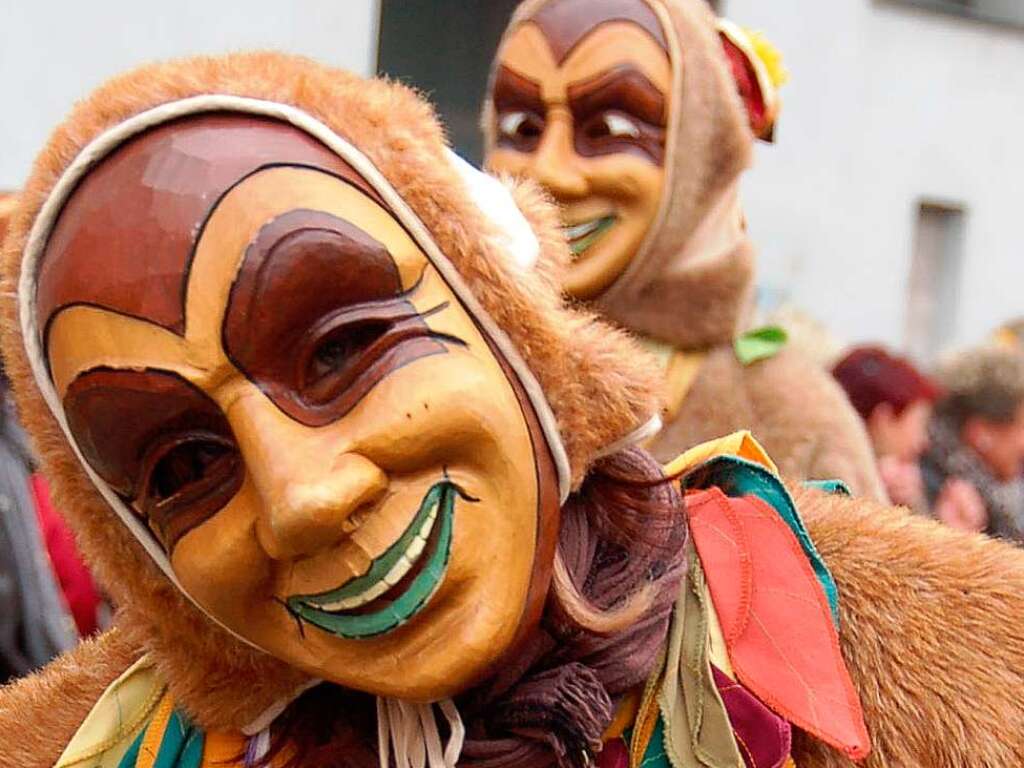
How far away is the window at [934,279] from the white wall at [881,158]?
6 cm

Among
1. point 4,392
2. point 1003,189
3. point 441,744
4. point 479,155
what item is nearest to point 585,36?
point 4,392

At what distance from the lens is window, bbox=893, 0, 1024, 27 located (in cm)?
837

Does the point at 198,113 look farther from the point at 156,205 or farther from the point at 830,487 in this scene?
the point at 830,487

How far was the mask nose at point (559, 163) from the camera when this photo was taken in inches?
100

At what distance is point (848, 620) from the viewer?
1.41 meters

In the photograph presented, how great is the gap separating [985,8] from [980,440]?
5.40m

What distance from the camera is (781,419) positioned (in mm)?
2701

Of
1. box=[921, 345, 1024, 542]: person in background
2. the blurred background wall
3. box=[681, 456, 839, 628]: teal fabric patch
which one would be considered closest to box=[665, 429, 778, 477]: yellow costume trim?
box=[681, 456, 839, 628]: teal fabric patch

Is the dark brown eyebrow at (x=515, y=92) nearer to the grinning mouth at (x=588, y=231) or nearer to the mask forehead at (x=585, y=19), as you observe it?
the mask forehead at (x=585, y=19)

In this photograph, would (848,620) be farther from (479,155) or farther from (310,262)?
(479,155)

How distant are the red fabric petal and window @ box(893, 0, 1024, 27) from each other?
7173 millimetres

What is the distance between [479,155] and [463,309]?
4.17 metres

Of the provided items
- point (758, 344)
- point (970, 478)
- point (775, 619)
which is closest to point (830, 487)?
point (775, 619)

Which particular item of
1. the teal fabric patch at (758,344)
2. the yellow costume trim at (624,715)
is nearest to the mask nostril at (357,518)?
the yellow costume trim at (624,715)
